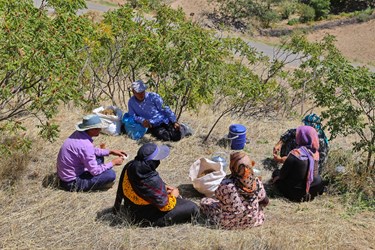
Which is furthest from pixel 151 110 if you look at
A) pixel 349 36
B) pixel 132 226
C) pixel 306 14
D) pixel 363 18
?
pixel 363 18

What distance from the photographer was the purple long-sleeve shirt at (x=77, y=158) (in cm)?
530

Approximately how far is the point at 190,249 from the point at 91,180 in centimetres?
→ 165

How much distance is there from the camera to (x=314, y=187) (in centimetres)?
570

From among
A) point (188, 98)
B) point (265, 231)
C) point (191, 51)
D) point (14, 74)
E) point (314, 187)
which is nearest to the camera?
point (265, 231)

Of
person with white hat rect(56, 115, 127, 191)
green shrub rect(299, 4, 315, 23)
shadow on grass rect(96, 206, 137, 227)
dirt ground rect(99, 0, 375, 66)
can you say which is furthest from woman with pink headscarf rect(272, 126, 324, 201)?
green shrub rect(299, 4, 315, 23)

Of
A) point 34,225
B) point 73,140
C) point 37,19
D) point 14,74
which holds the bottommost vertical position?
point 34,225

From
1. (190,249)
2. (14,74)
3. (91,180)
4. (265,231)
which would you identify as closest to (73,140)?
(91,180)

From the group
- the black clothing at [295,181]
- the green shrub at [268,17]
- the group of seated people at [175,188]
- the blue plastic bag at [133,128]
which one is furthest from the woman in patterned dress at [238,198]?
the green shrub at [268,17]

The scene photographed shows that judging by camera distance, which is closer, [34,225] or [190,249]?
[190,249]

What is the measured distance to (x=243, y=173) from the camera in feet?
15.3

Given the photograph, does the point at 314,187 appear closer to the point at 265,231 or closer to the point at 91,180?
the point at 265,231

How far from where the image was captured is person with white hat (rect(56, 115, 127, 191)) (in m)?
5.31

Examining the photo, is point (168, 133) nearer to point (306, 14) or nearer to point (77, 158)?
point (77, 158)

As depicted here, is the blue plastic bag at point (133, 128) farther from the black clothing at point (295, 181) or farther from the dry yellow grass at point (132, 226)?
the black clothing at point (295, 181)
